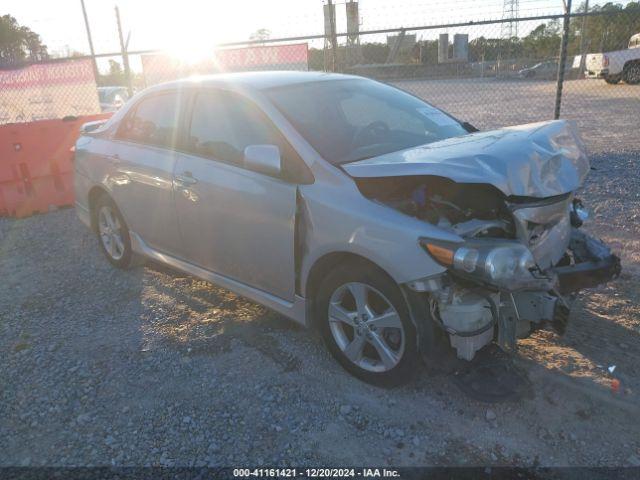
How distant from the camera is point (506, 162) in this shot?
2.77 m

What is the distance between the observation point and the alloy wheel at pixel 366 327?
2.94 metres

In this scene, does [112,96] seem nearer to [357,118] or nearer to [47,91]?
[47,91]

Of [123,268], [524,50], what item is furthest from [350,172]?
[524,50]

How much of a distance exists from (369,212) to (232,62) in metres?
9.36

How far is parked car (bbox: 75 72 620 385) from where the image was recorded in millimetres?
2682

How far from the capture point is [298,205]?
3148mm

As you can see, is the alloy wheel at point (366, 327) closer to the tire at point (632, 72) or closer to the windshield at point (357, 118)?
the windshield at point (357, 118)

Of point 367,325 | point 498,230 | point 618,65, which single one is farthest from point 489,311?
point 618,65

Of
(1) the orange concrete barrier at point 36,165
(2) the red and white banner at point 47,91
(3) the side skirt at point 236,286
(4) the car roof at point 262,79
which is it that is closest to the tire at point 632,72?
(2) the red and white banner at point 47,91

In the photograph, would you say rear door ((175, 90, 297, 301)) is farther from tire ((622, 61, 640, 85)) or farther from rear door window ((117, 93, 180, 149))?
tire ((622, 61, 640, 85))

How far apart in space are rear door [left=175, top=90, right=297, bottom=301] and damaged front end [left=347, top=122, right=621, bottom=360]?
63cm

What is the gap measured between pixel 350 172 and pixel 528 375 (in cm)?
157

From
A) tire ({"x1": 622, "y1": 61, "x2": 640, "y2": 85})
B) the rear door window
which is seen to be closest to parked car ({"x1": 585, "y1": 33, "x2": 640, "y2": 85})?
tire ({"x1": 622, "y1": 61, "x2": 640, "y2": 85})

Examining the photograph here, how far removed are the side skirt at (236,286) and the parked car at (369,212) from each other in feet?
0.05
